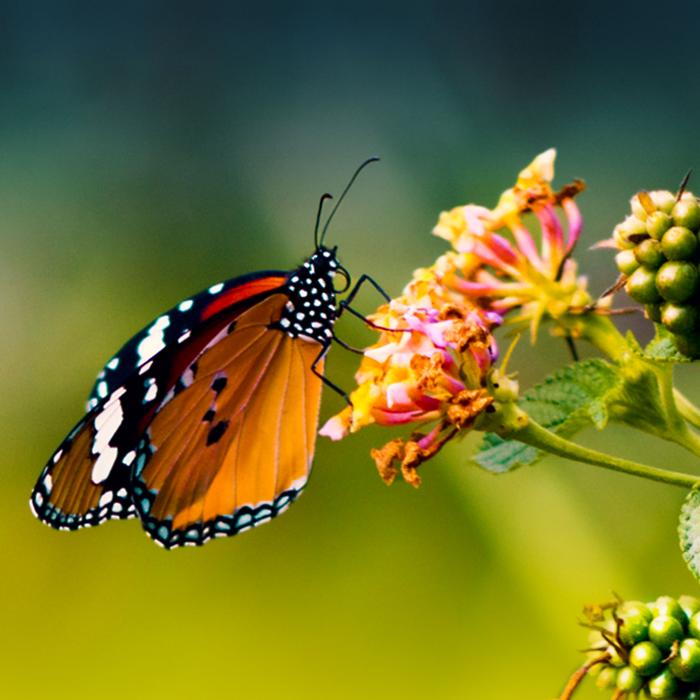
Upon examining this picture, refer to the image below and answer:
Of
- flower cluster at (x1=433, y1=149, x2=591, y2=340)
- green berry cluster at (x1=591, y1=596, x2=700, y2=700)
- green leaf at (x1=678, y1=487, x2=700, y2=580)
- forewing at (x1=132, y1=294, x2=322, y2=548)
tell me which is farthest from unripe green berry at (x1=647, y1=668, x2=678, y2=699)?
forewing at (x1=132, y1=294, x2=322, y2=548)

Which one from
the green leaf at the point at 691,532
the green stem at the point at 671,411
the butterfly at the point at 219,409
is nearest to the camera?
the green leaf at the point at 691,532

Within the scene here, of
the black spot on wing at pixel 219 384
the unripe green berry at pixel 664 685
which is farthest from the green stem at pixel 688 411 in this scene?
the black spot on wing at pixel 219 384

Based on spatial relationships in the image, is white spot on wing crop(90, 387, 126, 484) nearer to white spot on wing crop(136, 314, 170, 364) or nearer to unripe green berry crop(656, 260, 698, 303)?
white spot on wing crop(136, 314, 170, 364)

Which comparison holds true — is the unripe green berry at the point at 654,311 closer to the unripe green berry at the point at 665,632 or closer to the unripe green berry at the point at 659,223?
the unripe green berry at the point at 659,223

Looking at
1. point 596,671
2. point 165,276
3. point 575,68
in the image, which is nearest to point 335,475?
point 165,276

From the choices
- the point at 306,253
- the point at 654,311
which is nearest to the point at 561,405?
the point at 654,311

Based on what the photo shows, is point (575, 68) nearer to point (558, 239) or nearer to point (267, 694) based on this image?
point (267, 694)
